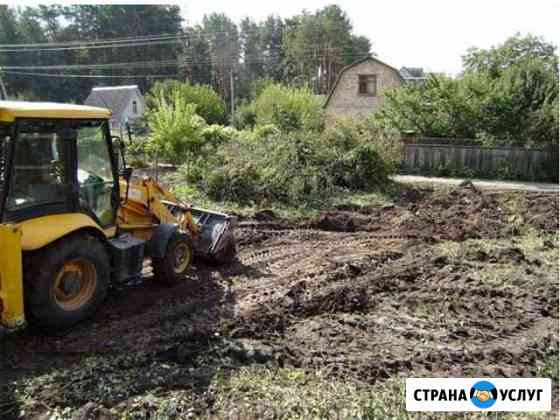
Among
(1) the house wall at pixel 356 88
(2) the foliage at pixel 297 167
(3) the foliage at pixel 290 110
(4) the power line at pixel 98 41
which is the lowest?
(2) the foliage at pixel 297 167

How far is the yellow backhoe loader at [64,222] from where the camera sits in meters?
4.55

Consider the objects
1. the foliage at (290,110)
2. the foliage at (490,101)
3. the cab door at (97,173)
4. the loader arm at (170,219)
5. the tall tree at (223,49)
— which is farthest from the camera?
the tall tree at (223,49)

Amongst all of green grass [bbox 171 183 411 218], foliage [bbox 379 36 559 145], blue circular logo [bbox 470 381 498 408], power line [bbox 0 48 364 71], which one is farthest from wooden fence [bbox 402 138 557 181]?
power line [bbox 0 48 364 71]

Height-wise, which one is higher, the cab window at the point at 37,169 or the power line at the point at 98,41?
the power line at the point at 98,41

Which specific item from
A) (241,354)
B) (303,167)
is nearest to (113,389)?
(241,354)

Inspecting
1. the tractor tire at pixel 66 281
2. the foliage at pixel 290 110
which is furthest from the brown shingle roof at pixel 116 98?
the tractor tire at pixel 66 281

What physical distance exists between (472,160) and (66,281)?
1699 cm

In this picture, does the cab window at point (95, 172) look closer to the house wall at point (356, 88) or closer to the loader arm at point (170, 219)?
the loader arm at point (170, 219)

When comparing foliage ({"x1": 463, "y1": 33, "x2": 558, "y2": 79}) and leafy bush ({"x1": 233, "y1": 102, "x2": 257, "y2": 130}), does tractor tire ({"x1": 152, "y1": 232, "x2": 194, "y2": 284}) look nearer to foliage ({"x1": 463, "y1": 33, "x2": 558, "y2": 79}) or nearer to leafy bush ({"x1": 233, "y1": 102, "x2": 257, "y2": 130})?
foliage ({"x1": 463, "y1": 33, "x2": 558, "y2": 79})

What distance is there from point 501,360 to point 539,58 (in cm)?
1764

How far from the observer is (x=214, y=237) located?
742 cm

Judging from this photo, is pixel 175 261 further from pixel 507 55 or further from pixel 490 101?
pixel 507 55

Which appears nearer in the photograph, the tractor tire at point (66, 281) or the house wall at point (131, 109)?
the tractor tire at point (66, 281)

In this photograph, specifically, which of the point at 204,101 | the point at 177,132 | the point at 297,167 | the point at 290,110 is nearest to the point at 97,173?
the point at 297,167
